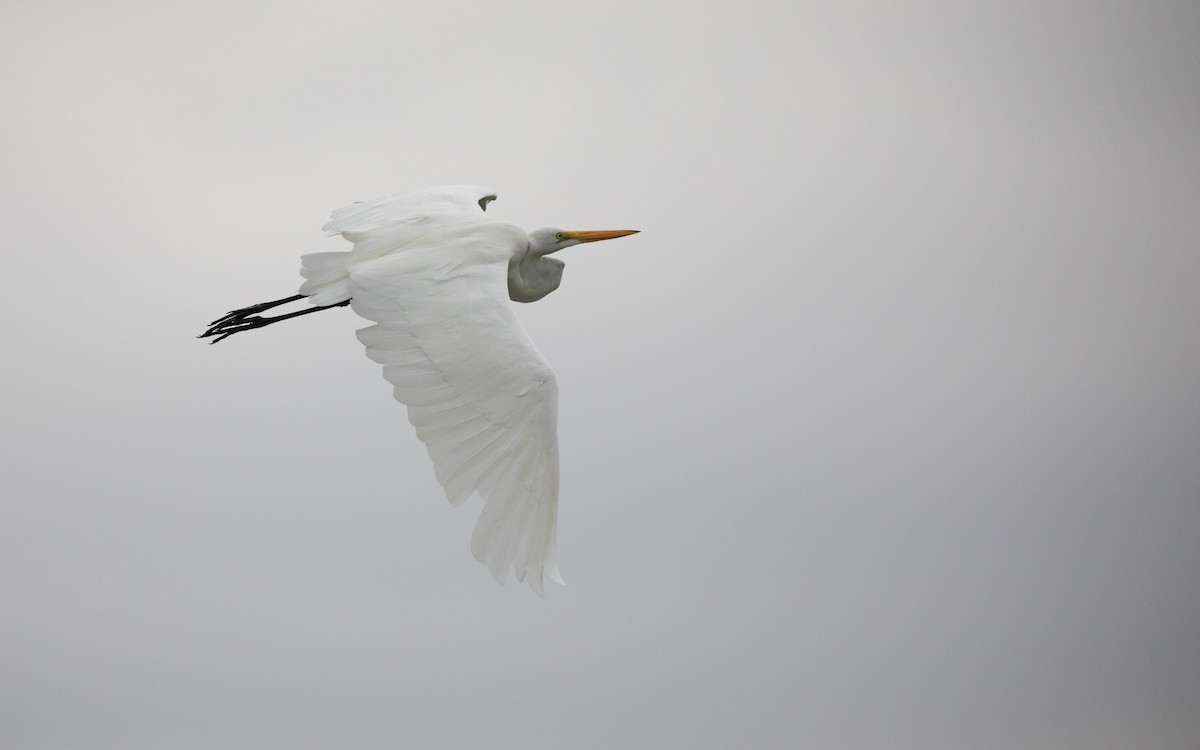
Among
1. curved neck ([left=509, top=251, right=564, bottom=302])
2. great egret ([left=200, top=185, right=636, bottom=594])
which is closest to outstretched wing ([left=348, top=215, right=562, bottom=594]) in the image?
great egret ([left=200, top=185, right=636, bottom=594])

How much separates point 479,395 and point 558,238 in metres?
3.61

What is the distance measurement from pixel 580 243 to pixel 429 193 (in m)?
1.67

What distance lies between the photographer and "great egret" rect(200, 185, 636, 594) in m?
10.0

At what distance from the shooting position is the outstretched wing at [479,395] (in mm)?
9977

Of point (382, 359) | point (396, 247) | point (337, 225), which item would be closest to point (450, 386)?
point (382, 359)

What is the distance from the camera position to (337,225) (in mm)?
13195

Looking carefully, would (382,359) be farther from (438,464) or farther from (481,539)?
(481,539)

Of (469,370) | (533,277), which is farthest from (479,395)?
(533,277)

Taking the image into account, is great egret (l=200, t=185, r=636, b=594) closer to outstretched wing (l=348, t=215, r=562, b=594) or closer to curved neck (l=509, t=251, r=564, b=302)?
outstretched wing (l=348, t=215, r=562, b=594)

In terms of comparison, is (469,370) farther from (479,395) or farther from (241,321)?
(241,321)

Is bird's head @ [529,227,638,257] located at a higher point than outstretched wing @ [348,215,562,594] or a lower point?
higher

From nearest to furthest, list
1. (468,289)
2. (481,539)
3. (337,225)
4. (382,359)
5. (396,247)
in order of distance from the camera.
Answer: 1. (481,539)
2. (382,359)
3. (468,289)
4. (396,247)
5. (337,225)

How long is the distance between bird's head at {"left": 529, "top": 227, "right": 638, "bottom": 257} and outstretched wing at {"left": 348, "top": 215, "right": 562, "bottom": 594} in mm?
2067

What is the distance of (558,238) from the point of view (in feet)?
44.8
